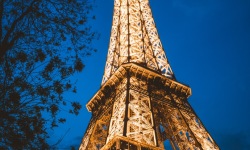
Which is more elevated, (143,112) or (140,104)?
(140,104)

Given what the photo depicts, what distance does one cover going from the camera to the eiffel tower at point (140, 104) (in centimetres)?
1211

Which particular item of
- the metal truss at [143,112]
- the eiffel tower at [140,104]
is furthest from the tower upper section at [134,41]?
the metal truss at [143,112]

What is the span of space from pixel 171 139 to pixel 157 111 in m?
1.87

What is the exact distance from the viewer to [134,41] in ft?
63.6

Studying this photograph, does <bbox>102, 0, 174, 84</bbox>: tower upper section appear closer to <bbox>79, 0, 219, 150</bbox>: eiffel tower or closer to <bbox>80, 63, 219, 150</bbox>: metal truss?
<bbox>79, 0, 219, 150</bbox>: eiffel tower

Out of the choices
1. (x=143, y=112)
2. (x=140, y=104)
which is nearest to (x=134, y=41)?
(x=140, y=104)

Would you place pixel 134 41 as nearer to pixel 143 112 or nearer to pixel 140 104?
pixel 140 104

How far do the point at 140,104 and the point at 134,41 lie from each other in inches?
262

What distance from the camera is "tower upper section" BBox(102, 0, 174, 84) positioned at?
18.3 metres

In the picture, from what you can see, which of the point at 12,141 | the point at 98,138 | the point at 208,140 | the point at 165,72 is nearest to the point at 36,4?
the point at 12,141

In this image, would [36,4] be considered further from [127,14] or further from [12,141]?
[127,14]

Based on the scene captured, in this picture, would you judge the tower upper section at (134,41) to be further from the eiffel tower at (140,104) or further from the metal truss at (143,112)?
the metal truss at (143,112)

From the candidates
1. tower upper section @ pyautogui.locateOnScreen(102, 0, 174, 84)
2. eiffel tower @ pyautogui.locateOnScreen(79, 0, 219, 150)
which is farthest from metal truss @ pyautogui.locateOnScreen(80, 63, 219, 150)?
tower upper section @ pyautogui.locateOnScreen(102, 0, 174, 84)

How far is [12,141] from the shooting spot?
5188mm
